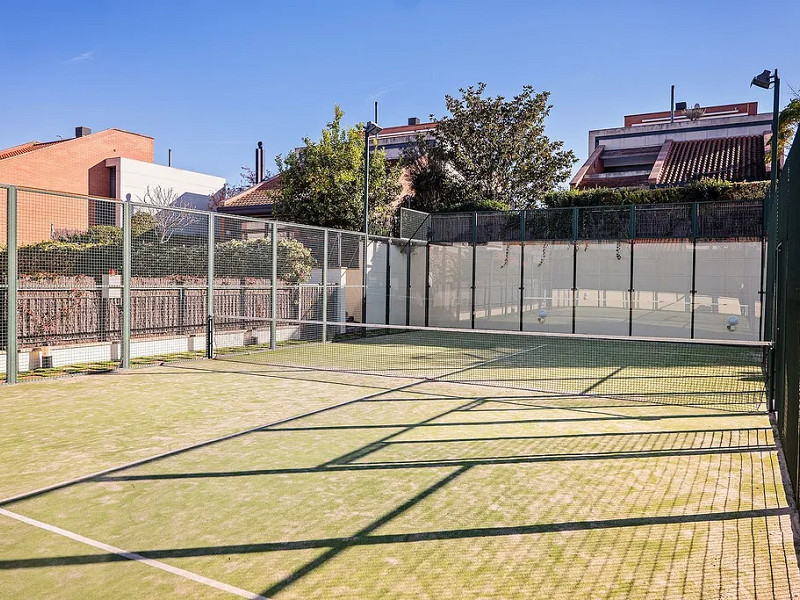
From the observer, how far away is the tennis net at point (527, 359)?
998cm

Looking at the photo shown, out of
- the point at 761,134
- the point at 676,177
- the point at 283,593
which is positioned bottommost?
the point at 283,593

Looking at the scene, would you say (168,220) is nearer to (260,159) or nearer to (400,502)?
(400,502)

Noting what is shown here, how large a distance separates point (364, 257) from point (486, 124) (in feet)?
38.7

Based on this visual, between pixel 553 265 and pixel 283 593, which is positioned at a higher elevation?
pixel 553 265

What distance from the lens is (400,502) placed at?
4.94 meters

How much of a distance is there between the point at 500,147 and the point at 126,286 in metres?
19.6

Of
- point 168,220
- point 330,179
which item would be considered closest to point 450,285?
point 330,179

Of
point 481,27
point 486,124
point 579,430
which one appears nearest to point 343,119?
point 486,124

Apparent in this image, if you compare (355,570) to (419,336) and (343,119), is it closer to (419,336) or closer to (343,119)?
(419,336)

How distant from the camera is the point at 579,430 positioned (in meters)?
7.34

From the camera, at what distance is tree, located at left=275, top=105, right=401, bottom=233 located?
2378 centimetres

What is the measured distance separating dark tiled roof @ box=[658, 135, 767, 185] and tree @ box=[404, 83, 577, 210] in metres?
6.05

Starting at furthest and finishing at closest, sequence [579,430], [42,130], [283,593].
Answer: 1. [42,130]
2. [579,430]
3. [283,593]

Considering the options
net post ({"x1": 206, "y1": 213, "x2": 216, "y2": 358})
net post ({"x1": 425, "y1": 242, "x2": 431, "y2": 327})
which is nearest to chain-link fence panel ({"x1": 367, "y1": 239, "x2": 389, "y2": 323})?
net post ({"x1": 425, "y1": 242, "x2": 431, "y2": 327})
